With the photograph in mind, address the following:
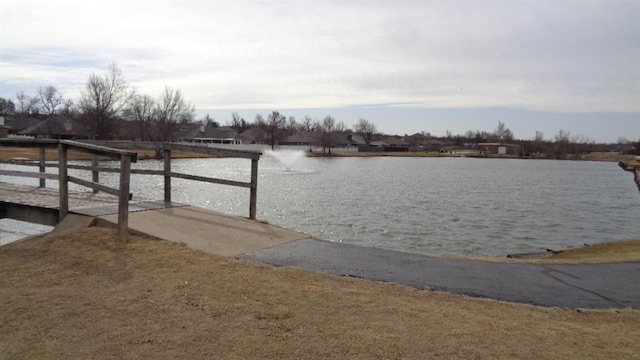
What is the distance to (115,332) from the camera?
4.09 m

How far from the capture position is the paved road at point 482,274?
5.50 metres

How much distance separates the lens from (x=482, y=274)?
6238mm

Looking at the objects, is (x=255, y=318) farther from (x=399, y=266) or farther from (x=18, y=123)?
(x=18, y=123)

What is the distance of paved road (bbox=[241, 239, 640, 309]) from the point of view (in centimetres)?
550

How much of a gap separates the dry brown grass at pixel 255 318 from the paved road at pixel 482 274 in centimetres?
36

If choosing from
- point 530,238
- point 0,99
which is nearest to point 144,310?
point 530,238

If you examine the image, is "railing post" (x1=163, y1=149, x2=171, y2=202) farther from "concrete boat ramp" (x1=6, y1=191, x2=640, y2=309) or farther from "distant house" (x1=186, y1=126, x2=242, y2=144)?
"distant house" (x1=186, y1=126, x2=242, y2=144)

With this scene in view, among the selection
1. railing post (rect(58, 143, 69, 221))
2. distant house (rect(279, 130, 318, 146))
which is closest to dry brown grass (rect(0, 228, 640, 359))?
railing post (rect(58, 143, 69, 221))

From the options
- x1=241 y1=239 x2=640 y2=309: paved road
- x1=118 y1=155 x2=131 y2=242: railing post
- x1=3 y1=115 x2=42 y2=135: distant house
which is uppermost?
x1=3 y1=115 x2=42 y2=135: distant house

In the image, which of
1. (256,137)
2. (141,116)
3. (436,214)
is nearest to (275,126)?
(256,137)

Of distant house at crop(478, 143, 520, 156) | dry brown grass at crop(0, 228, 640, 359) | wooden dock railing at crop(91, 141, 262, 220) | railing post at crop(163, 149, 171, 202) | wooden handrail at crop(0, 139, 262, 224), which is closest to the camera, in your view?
dry brown grass at crop(0, 228, 640, 359)

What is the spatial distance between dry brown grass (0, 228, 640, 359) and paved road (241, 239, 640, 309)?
0.36 meters

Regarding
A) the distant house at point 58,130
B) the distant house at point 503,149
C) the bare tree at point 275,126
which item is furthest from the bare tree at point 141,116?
the distant house at point 503,149

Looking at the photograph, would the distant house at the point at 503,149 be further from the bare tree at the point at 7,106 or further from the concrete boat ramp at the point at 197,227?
the concrete boat ramp at the point at 197,227
